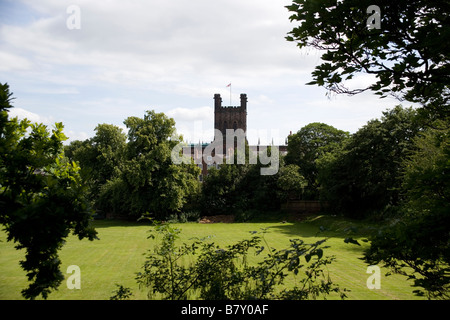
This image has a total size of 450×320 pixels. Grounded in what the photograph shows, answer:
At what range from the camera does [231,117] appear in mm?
86500

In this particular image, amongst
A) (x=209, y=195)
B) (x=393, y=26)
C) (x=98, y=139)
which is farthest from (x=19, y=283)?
(x=98, y=139)

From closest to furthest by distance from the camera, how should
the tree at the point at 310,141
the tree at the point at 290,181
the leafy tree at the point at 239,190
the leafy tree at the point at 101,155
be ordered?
the tree at the point at 290,181 < the leafy tree at the point at 239,190 < the leafy tree at the point at 101,155 < the tree at the point at 310,141

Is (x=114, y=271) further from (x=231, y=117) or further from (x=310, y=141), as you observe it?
(x=231, y=117)

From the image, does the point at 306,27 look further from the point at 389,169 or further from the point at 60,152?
the point at 389,169

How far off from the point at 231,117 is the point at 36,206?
83526 mm

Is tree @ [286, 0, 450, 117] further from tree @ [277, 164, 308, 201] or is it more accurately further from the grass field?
tree @ [277, 164, 308, 201]

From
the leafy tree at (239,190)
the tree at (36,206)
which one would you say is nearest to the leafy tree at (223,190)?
the leafy tree at (239,190)

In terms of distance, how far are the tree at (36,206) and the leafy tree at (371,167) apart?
27.4 m

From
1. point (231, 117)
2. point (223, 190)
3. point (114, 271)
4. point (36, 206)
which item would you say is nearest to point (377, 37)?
point (36, 206)

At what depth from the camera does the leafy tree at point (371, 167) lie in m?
28.7

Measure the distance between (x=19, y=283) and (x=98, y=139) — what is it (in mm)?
37557

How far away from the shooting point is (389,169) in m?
28.7

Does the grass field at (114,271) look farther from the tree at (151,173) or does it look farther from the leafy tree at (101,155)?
the leafy tree at (101,155)

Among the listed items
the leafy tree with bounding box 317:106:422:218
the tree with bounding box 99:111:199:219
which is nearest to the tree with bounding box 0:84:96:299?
the leafy tree with bounding box 317:106:422:218
